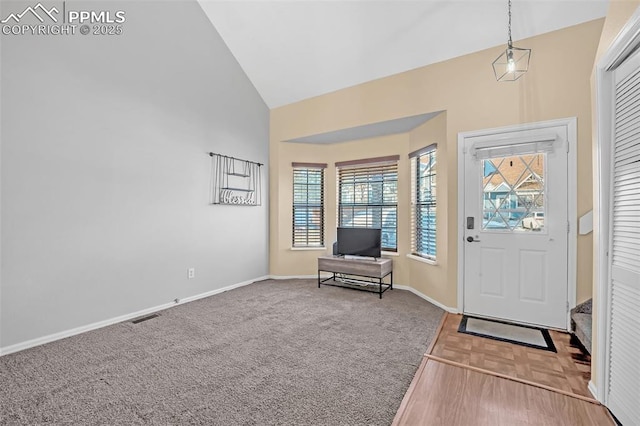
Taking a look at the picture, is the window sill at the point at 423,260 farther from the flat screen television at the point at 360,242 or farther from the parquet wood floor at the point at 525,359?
the parquet wood floor at the point at 525,359

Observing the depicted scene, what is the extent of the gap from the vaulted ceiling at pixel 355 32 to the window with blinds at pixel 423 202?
1.22 m

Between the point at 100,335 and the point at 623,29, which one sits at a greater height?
the point at 623,29

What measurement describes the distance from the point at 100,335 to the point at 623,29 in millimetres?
4461

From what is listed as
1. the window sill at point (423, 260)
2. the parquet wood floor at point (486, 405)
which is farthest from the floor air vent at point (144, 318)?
the window sill at point (423, 260)

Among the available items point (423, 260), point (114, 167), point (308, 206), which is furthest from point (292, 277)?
point (114, 167)

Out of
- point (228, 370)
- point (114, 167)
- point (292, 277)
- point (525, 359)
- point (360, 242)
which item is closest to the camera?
point (228, 370)

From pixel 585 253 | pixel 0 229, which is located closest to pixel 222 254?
pixel 0 229

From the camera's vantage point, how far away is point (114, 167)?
9.91 feet

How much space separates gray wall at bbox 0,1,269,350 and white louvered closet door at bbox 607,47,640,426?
4.07m

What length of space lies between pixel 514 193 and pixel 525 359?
5.41 ft

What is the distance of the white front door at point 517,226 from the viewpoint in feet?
9.35

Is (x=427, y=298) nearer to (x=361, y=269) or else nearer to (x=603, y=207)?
(x=361, y=269)

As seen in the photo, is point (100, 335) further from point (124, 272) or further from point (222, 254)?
point (222, 254)

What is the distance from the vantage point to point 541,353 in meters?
2.40
